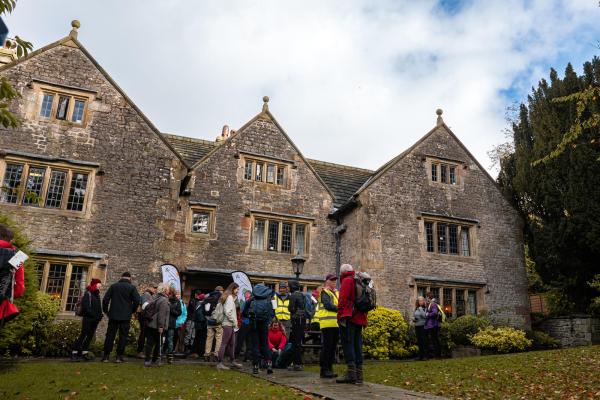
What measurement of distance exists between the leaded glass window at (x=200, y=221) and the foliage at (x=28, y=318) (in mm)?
5132

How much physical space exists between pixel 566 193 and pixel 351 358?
13.9 m

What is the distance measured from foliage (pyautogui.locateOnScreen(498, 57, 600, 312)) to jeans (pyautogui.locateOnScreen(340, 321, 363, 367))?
1164 cm

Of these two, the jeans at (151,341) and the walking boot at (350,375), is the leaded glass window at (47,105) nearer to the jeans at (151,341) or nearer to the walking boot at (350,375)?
the jeans at (151,341)

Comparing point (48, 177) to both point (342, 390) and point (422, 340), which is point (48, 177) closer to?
point (342, 390)

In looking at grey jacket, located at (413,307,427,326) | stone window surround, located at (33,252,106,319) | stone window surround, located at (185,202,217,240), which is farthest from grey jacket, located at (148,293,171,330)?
grey jacket, located at (413,307,427,326)

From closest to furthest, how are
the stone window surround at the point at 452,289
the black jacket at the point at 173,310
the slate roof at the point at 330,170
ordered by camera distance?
the black jacket at the point at 173,310 < the stone window surround at the point at 452,289 < the slate roof at the point at 330,170

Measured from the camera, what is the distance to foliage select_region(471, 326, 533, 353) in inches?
603

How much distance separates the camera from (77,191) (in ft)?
49.3

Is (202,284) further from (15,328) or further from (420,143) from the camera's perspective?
(420,143)

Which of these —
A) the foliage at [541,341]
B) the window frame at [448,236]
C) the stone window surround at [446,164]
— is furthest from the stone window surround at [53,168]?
the foliage at [541,341]

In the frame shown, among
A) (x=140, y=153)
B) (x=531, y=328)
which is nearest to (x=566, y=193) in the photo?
(x=531, y=328)

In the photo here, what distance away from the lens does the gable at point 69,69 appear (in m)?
15.3

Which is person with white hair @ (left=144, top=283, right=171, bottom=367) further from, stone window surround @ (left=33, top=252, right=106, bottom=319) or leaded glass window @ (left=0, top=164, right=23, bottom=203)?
leaded glass window @ (left=0, top=164, right=23, bottom=203)

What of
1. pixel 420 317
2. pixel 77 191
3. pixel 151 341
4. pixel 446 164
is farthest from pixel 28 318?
pixel 446 164
